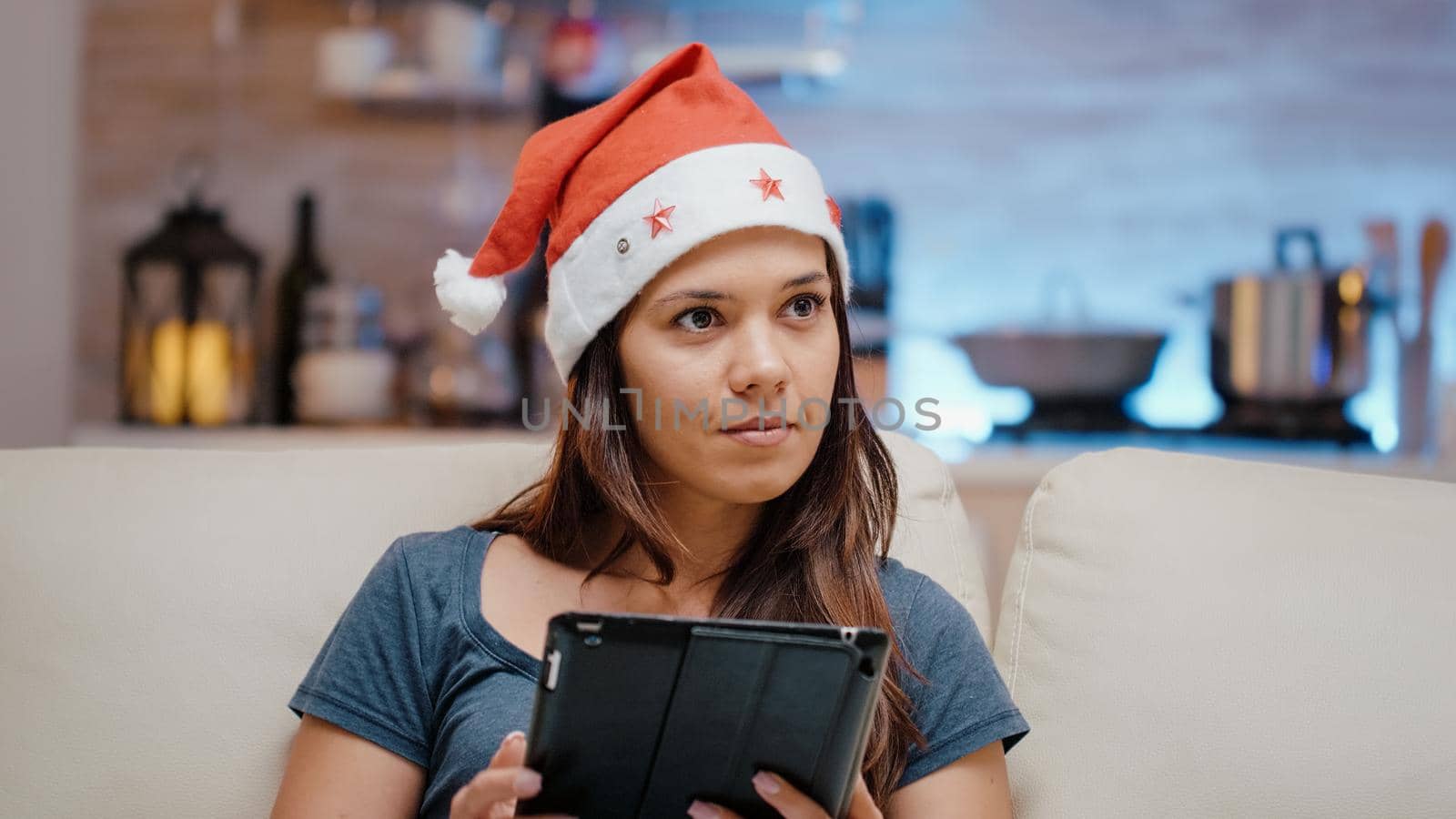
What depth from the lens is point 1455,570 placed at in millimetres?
1266

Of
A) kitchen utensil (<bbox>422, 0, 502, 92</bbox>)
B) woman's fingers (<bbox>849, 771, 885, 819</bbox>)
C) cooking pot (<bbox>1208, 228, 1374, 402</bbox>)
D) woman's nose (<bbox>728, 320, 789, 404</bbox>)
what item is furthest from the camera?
kitchen utensil (<bbox>422, 0, 502, 92</bbox>)

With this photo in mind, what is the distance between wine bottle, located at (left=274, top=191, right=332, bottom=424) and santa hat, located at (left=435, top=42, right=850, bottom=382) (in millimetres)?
1958

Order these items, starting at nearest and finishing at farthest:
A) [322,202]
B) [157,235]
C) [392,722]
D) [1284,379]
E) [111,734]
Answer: [392,722] → [111,734] → [1284,379] → [157,235] → [322,202]

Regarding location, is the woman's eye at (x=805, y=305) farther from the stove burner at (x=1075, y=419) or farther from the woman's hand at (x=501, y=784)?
the stove burner at (x=1075, y=419)

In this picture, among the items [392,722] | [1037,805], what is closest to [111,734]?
[392,722]

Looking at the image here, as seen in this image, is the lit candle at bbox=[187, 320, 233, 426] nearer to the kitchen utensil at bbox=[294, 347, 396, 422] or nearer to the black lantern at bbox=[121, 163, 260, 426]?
the black lantern at bbox=[121, 163, 260, 426]

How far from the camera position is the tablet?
2.89 ft

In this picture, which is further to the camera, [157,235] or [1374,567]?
[157,235]

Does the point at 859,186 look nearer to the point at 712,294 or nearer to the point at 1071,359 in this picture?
the point at 1071,359

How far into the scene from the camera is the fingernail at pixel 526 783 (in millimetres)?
923

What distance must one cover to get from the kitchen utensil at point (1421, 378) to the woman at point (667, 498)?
6.90ft

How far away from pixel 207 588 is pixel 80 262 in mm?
2298

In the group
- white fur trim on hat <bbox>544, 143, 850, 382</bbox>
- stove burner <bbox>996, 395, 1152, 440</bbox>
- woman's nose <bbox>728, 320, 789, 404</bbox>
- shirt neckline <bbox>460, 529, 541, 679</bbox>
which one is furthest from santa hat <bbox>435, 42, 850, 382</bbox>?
stove burner <bbox>996, 395, 1152, 440</bbox>

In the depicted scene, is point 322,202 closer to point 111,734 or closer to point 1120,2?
point 1120,2
